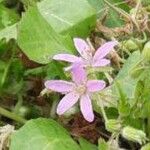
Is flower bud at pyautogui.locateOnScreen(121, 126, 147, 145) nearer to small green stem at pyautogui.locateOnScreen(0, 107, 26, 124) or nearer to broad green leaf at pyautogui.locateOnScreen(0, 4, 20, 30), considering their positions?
small green stem at pyautogui.locateOnScreen(0, 107, 26, 124)

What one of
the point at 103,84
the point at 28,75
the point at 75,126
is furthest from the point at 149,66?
the point at 28,75

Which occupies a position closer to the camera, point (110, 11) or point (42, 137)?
point (42, 137)

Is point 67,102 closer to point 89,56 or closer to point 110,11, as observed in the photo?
point 89,56

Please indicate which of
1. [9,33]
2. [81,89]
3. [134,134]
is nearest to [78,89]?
[81,89]

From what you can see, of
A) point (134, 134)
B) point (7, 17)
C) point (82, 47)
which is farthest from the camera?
point (7, 17)

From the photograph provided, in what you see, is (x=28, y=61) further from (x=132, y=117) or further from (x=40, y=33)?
(x=132, y=117)

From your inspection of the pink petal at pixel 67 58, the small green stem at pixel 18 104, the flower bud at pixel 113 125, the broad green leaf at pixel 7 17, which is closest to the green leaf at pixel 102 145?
the flower bud at pixel 113 125

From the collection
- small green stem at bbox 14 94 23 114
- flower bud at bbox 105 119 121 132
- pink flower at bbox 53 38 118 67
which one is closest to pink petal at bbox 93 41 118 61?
pink flower at bbox 53 38 118 67
